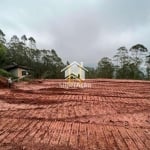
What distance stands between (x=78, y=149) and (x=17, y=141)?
3.20ft

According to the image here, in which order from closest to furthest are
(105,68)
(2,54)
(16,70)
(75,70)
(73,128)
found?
(73,128), (75,70), (16,70), (2,54), (105,68)

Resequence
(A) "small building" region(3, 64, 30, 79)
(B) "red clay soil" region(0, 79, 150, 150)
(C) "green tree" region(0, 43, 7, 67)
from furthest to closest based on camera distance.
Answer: (C) "green tree" region(0, 43, 7, 67) → (A) "small building" region(3, 64, 30, 79) → (B) "red clay soil" region(0, 79, 150, 150)

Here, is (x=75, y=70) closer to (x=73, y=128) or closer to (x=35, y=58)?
(x=73, y=128)

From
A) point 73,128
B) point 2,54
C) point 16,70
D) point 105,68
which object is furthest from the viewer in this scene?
point 105,68

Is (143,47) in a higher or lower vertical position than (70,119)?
higher

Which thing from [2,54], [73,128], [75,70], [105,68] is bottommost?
[73,128]

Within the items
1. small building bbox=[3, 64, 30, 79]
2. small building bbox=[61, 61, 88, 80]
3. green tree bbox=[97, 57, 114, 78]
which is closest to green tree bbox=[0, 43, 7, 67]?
small building bbox=[3, 64, 30, 79]

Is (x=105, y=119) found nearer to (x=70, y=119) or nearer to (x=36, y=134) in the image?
(x=70, y=119)

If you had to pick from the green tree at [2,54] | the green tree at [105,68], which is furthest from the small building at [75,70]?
the green tree at [105,68]

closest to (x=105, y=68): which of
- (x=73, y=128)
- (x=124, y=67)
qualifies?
(x=124, y=67)

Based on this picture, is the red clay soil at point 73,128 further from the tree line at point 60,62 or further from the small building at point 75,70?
the tree line at point 60,62

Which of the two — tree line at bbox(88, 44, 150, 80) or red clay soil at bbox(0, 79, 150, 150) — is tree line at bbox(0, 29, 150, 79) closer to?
tree line at bbox(88, 44, 150, 80)

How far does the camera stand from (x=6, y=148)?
11.0 ft

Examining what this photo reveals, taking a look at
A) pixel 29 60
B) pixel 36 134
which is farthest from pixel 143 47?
pixel 36 134
